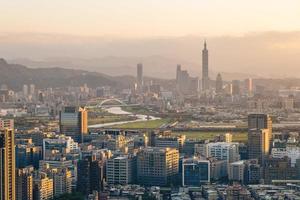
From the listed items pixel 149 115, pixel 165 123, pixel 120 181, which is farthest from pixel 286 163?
pixel 149 115

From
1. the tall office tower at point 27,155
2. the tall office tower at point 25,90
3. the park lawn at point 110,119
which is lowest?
the tall office tower at point 27,155

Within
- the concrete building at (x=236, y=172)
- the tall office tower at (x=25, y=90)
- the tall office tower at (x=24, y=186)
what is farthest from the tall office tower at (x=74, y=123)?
the tall office tower at (x=25, y=90)

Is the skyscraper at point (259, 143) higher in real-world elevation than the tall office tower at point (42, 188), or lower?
higher

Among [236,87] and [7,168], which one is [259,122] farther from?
[236,87]

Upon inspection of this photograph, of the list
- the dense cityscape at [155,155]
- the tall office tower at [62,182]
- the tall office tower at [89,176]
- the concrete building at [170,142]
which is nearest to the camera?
the dense cityscape at [155,155]

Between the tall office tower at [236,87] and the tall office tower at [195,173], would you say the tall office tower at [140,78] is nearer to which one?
the tall office tower at [236,87]

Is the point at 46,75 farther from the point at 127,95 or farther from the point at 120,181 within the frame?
the point at 120,181

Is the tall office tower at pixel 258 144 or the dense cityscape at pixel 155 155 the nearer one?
the dense cityscape at pixel 155 155

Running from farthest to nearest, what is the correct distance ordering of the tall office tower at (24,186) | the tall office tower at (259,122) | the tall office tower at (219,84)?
1. the tall office tower at (219,84)
2. the tall office tower at (259,122)
3. the tall office tower at (24,186)

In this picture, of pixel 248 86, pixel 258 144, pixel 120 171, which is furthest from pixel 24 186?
pixel 248 86
